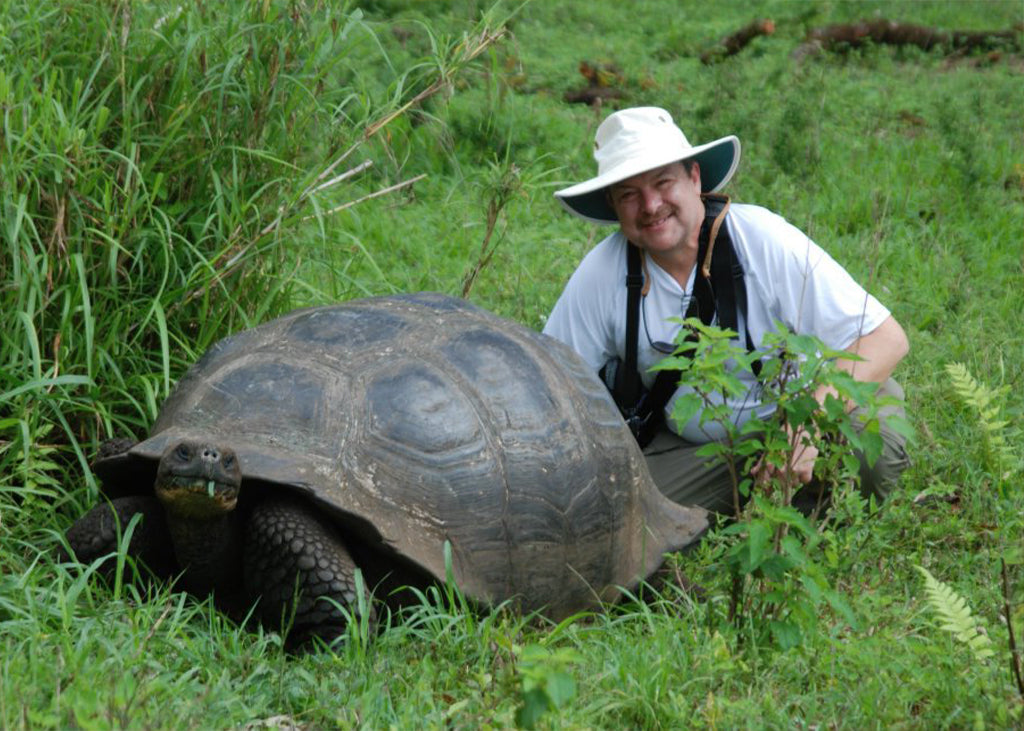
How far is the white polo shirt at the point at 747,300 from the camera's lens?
14.0 feet

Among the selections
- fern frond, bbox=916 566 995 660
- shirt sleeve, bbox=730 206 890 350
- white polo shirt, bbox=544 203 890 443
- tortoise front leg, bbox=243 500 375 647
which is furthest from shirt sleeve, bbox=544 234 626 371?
fern frond, bbox=916 566 995 660

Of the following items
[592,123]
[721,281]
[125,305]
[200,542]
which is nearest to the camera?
[200,542]

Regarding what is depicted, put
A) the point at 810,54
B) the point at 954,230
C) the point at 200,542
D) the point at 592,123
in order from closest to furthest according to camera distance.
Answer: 1. the point at 200,542
2. the point at 954,230
3. the point at 592,123
4. the point at 810,54

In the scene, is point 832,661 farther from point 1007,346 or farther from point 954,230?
point 954,230

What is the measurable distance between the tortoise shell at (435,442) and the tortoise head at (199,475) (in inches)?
4.1

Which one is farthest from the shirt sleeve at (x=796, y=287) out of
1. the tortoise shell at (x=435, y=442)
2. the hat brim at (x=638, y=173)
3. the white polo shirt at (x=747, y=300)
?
the tortoise shell at (x=435, y=442)

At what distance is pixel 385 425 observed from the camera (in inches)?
133

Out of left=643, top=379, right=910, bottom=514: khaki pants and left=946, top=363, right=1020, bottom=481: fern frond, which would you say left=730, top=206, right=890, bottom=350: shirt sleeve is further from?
left=946, top=363, right=1020, bottom=481: fern frond

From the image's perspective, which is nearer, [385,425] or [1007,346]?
[385,425]

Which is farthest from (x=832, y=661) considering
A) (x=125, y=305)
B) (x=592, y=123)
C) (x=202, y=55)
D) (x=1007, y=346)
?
(x=592, y=123)

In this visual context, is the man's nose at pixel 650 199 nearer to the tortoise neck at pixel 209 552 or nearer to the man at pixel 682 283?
the man at pixel 682 283

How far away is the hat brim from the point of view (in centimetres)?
425

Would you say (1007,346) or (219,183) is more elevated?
(219,183)

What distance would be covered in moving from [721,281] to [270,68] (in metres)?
1.59
